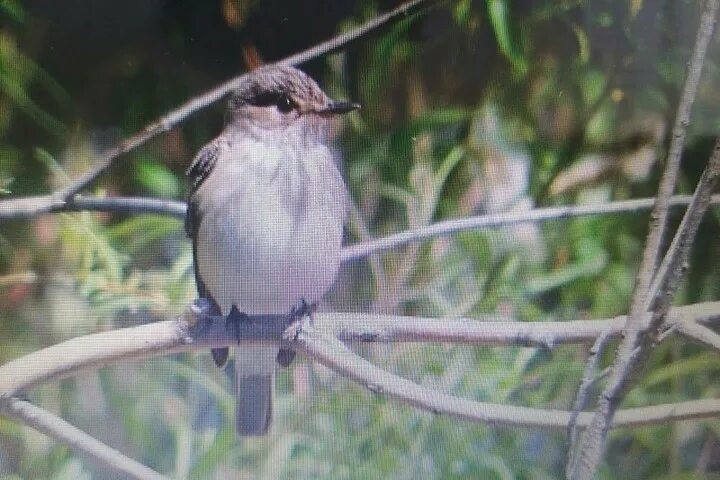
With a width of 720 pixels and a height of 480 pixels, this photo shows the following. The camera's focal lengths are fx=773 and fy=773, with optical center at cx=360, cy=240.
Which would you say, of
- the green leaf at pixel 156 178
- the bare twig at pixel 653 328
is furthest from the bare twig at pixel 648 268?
the green leaf at pixel 156 178

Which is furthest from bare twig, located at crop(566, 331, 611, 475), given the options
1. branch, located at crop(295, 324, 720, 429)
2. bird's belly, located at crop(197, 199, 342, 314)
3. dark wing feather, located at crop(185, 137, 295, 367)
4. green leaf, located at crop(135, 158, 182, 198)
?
green leaf, located at crop(135, 158, 182, 198)

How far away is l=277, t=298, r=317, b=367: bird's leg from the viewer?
0.96 meters

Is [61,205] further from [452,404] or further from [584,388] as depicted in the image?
[584,388]

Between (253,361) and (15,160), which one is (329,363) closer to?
(253,361)

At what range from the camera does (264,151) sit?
3.01ft

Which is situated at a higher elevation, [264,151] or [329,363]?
[264,151]

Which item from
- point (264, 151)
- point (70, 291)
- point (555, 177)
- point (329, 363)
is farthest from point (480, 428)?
point (70, 291)

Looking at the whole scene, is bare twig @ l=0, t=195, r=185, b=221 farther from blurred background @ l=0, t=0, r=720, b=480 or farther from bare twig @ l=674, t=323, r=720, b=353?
bare twig @ l=674, t=323, r=720, b=353

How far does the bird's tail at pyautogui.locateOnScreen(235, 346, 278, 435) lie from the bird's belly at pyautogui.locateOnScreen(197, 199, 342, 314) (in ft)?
0.20

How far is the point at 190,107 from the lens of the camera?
95 cm

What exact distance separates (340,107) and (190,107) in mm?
185

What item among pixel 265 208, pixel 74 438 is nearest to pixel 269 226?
pixel 265 208

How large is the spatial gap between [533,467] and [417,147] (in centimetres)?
42

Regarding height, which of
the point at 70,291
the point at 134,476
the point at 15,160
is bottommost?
the point at 134,476
